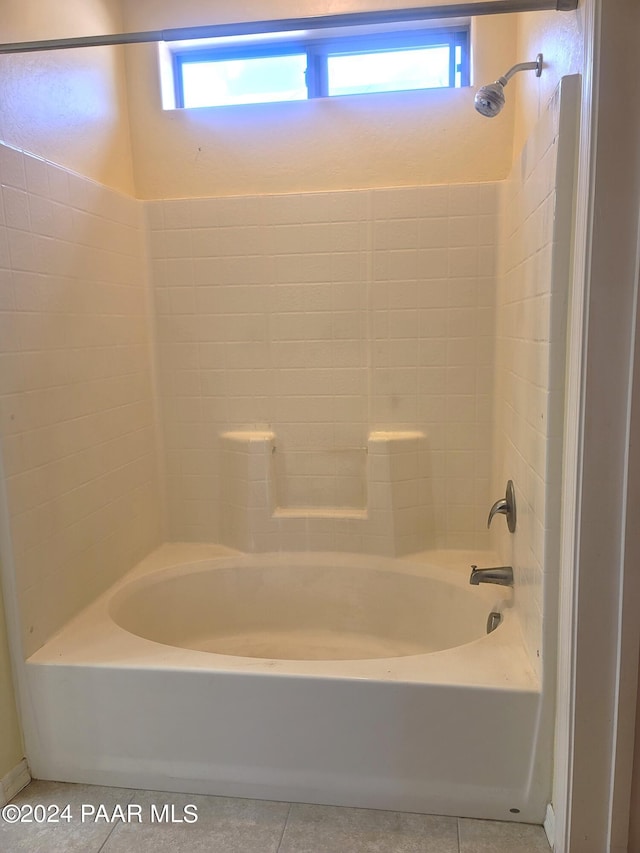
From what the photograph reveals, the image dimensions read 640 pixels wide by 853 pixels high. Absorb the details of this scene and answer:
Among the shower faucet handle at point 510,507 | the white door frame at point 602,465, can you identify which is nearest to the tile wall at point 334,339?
the shower faucet handle at point 510,507

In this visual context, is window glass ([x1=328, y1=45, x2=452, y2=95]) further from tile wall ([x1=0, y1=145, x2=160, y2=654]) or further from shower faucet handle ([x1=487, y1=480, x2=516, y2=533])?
shower faucet handle ([x1=487, y1=480, x2=516, y2=533])

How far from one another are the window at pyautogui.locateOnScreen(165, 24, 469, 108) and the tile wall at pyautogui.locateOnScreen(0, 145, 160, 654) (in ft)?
1.99

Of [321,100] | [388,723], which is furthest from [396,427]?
[321,100]

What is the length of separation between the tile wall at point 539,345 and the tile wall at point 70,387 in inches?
53.0

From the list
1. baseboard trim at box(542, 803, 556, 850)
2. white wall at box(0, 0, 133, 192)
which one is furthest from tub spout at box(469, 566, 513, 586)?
white wall at box(0, 0, 133, 192)

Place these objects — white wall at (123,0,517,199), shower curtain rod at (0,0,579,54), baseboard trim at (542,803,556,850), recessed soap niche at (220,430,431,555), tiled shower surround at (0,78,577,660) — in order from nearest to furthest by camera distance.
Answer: shower curtain rod at (0,0,579,54), baseboard trim at (542,803,556,850), tiled shower surround at (0,78,577,660), white wall at (123,0,517,199), recessed soap niche at (220,430,431,555)

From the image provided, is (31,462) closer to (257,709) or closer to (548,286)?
(257,709)

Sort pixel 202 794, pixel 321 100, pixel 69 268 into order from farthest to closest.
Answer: pixel 321 100 → pixel 69 268 → pixel 202 794

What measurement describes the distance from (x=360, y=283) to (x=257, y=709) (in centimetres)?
146

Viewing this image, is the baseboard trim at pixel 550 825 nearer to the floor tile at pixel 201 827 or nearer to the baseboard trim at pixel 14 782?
the floor tile at pixel 201 827

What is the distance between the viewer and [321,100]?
7.08ft

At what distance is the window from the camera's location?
2.17m

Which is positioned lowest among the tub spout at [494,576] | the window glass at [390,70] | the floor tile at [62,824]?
the floor tile at [62,824]

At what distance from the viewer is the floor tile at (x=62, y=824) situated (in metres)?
1.44
